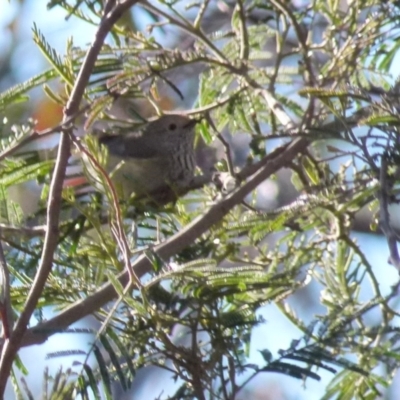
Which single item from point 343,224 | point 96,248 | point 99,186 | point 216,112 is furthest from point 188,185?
point 99,186

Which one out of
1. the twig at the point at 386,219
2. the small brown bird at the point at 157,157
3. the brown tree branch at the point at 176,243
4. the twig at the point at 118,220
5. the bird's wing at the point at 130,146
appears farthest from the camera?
the bird's wing at the point at 130,146

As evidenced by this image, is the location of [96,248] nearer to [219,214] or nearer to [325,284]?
[219,214]

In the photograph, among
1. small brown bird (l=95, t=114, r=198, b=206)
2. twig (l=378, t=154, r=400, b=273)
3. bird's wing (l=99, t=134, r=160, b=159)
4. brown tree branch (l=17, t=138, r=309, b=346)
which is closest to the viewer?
twig (l=378, t=154, r=400, b=273)

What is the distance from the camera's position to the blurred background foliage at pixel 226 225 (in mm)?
1124

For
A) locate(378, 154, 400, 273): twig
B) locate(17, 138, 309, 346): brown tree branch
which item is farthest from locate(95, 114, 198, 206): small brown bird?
locate(378, 154, 400, 273): twig

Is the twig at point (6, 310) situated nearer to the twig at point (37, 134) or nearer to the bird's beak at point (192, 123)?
the twig at point (37, 134)

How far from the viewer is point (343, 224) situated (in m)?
1.57

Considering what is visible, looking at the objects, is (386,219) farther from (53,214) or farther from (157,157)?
(157,157)

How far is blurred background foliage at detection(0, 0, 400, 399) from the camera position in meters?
1.12

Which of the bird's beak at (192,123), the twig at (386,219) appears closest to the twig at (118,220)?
the twig at (386,219)

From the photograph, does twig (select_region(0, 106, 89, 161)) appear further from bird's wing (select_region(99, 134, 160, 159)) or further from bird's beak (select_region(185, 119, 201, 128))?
bird's wing (select_region(99, 134, 160, 159))

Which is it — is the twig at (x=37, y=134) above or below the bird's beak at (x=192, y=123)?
below

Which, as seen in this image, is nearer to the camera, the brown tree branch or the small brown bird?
the brown tree branch

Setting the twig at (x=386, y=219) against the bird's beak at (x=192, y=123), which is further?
the bird's beak at (x=192, y=123)
